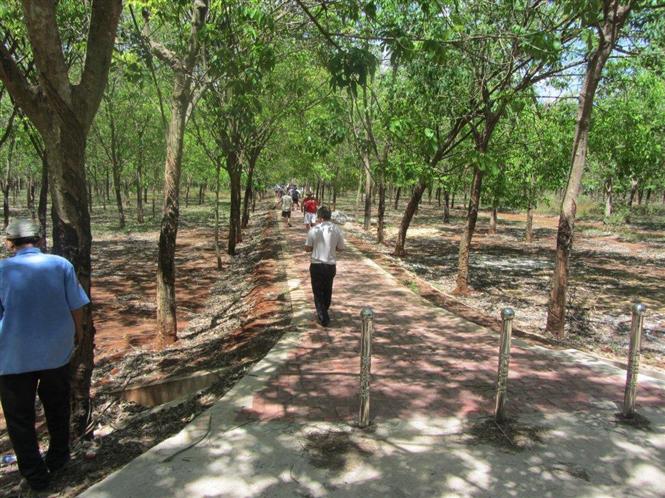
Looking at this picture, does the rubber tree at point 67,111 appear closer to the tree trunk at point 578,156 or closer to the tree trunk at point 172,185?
the tree trunk at point 172,185

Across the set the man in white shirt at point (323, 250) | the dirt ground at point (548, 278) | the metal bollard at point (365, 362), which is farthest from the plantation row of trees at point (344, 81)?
the metal bollard at point (365, 362)

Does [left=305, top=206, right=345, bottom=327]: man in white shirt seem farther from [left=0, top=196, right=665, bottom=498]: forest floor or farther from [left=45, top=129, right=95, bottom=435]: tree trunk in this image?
[left=45, top=129, right=95, bottom=435]: tree trunk

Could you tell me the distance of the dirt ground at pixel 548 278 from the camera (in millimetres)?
9320

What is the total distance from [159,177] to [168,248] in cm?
3593

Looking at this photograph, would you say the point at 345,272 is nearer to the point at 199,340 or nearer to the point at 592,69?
the point at 199,340

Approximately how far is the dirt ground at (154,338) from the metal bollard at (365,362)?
1.57m

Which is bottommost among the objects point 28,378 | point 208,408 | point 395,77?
point 208,408

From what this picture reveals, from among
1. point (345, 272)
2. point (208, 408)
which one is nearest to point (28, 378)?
point (208, 408)

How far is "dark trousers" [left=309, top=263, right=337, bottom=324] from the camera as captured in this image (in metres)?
7.03

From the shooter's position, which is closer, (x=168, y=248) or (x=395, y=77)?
(x=168, y=248)

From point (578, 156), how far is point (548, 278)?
7.93 m

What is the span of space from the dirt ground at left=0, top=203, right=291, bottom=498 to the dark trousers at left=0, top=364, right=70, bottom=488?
0.65ft

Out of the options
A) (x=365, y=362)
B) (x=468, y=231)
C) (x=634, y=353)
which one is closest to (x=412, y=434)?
(x=365, y=362)

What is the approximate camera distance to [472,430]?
422 centimetres
